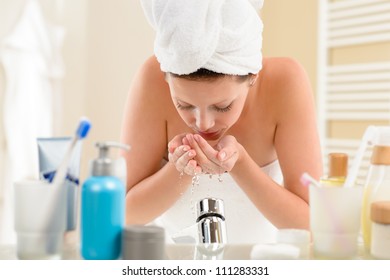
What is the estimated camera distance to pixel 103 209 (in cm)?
49

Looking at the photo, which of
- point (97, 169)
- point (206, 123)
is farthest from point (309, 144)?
point (97, 169)

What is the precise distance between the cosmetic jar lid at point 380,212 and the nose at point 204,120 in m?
0.22

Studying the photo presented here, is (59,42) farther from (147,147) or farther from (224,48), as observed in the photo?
(224,48)

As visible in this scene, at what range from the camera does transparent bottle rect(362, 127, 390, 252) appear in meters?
0.55

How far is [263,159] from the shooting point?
795mm

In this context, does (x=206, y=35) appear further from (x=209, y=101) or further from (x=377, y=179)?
(x=377, y=179)

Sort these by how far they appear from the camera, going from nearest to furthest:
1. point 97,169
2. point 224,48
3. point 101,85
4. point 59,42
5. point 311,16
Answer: point 97,169 < point 224,48 < point 101,85 < point 59,42 < point 311,16

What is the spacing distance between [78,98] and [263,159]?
24.2 inches

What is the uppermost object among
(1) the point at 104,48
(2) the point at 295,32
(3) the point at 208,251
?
(2) the point at 295,32

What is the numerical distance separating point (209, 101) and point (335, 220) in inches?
8.0

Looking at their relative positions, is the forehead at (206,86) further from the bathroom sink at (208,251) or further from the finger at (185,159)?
the bathroom sink at (208,251)

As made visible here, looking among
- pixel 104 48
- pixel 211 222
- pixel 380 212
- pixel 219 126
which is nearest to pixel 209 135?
pixel 219 126

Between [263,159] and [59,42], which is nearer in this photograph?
[263,159]

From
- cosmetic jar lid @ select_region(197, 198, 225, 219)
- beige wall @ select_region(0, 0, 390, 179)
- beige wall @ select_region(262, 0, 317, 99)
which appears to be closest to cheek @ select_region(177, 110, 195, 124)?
cosmetic jar lid @ select_region(197, 198, 225, 219)
